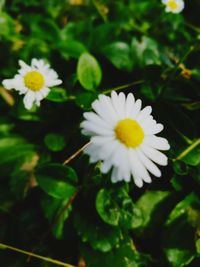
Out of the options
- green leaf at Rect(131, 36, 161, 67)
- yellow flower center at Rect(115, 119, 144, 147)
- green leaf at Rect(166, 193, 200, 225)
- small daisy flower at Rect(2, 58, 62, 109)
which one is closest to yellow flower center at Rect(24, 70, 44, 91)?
small daisy flower at Rect(2, 58, 62, 109)

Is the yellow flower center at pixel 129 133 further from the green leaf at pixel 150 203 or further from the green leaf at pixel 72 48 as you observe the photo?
the green leaf at pixel 72 48

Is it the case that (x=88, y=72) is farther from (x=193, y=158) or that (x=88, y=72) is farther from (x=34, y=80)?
(x=193, y=158)

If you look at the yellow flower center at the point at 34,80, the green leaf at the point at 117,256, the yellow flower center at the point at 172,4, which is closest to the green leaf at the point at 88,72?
the yellow flower center at the point at 34,80

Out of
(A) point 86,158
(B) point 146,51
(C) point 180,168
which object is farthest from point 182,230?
(B) point 146,51

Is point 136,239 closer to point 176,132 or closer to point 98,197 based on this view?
point 98,197

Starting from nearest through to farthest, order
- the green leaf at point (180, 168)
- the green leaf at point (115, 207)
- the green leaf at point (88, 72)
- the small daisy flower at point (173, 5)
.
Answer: the green leaf at point (115, 207) → the green leaf at point (180, 168) → the green leaf at point (88, 72) → the small daisy flower at point (173, 5)

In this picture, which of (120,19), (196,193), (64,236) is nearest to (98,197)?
(64,236)

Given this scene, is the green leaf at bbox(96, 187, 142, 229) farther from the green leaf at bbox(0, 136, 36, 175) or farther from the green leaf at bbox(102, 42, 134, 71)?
the green leaf at bbox(102, 42, 134, 71)
